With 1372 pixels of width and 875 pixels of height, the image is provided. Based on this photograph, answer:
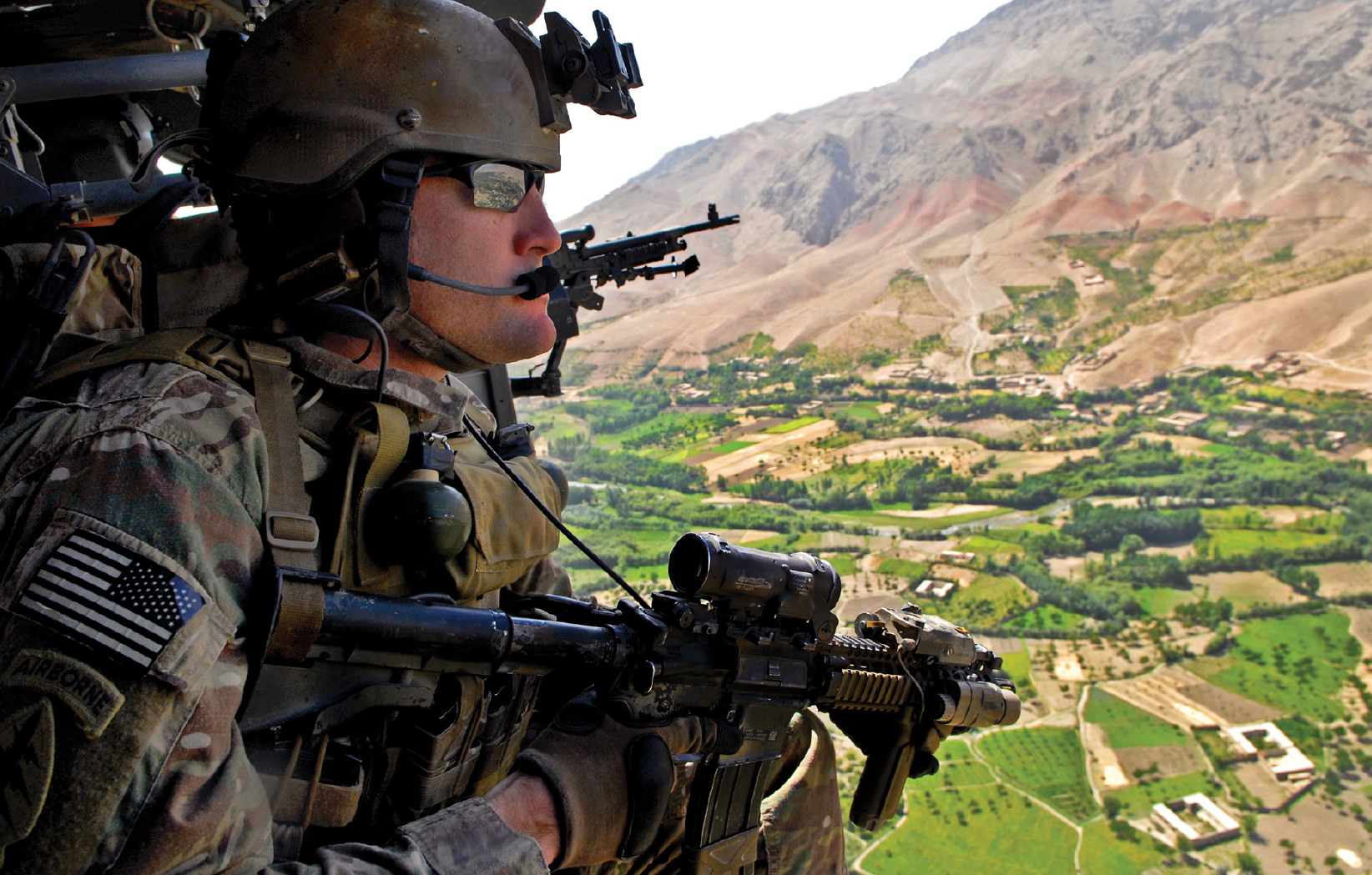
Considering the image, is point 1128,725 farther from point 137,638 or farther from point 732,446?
point 137,638

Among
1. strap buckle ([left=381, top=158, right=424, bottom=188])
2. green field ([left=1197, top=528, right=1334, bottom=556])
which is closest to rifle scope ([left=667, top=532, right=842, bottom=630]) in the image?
strap buckle ([left=381, top=158, right=424, bottom=188])

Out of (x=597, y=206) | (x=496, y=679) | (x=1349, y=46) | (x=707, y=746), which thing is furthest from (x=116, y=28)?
(x=1349, y=46)

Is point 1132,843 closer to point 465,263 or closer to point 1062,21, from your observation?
point 465,263

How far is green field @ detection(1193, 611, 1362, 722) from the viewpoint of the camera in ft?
35.8

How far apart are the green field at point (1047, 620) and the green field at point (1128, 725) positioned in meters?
1.33

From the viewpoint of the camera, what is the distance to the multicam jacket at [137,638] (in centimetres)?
114

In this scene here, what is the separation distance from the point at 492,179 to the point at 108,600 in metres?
1.17

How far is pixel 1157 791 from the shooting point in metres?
9.30

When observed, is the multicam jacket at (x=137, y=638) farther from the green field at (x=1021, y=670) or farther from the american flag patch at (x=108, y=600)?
the green field at (x=1021, y=670)

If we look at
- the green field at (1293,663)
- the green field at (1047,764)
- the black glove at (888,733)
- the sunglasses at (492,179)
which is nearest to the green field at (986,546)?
the green field at (1293,663)

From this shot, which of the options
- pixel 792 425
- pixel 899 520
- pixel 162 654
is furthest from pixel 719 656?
pixel 792 425

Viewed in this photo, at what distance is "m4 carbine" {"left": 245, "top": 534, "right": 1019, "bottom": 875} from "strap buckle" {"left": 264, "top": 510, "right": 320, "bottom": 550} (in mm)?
113

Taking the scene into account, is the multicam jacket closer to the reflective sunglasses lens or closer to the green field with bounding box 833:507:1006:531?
the reflective sunglasses lens

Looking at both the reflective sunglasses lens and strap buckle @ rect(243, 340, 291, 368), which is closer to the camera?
strap buckle @ rect(243, 340, 291, 368)
